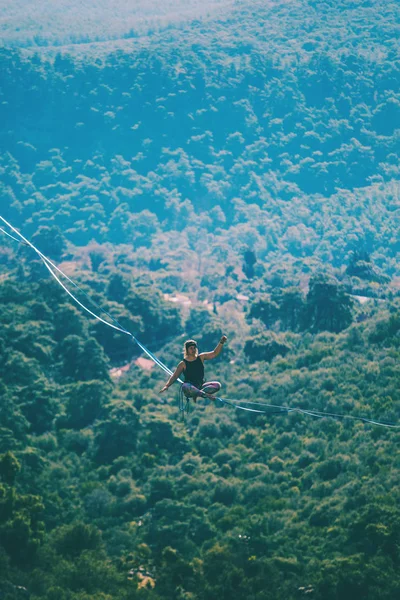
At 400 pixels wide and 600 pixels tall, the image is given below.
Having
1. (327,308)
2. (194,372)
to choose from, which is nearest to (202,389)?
(194,372)

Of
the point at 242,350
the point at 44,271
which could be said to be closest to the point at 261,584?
the point at 242,350

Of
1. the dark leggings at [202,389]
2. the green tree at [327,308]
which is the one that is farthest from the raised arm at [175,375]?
the green tree at [327,308]

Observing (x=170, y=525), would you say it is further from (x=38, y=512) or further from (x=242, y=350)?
(x=242, y=350)

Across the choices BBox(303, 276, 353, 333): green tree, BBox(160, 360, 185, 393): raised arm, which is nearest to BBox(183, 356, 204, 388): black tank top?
BBox(160, 360, 185, 393): raised arm

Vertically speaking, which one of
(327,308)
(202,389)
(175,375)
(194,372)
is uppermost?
(327,308)

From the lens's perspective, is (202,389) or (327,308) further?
(327,308)

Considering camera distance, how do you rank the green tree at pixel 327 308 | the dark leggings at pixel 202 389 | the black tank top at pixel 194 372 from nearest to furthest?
the dark leggings at pixel 202 389, the black tank top at pixel 194 372, the green tree at pixel 327 308

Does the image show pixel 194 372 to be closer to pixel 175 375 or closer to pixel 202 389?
pixel 202 389

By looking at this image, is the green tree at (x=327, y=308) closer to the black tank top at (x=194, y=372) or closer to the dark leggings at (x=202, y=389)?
the black tank top at (x=194, y=372)

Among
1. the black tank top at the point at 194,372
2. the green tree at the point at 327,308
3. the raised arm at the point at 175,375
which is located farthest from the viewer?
the green tree at the point at 327,308

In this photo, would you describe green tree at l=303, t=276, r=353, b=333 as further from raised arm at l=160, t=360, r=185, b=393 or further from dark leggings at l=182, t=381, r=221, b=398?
raised arm at l=160, t=360, r=185, b=393
